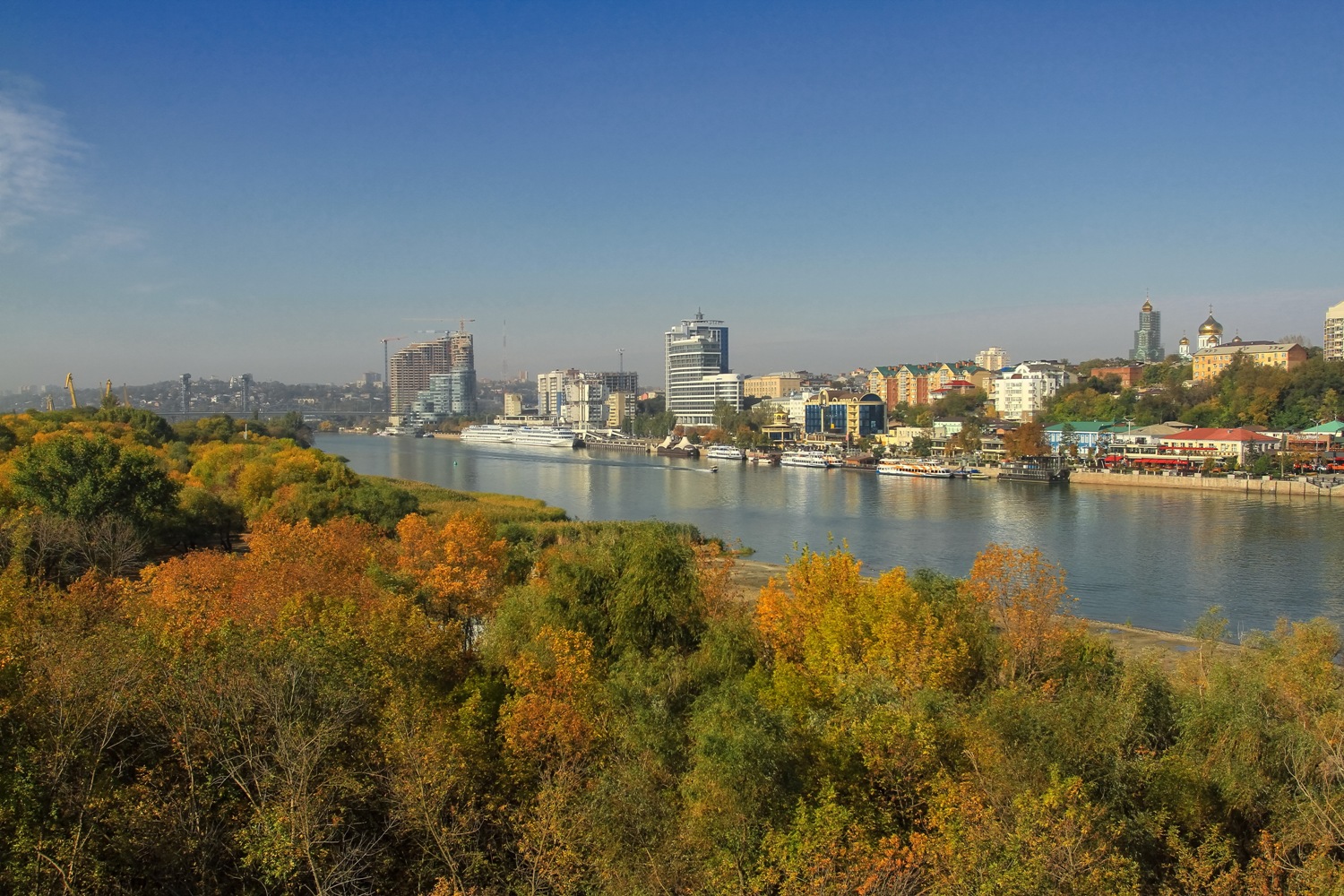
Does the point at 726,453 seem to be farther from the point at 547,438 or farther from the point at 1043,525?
the point at 1043,525

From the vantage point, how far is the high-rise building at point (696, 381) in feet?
103

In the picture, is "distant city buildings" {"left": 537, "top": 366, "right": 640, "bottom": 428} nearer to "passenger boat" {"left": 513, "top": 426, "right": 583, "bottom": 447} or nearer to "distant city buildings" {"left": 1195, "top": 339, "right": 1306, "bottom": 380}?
"passenger boat" {"left": 513, "top": 426, "right": 583, "bottom": 447}

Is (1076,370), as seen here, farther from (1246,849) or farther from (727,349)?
(1246,849)

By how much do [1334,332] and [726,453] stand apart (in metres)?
14.2

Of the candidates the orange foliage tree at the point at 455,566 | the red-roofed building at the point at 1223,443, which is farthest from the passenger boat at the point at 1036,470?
the orange foliage tree at the point at 455,566

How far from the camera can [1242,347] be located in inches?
835

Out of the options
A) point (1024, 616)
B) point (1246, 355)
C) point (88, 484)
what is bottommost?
point (1024, 616)

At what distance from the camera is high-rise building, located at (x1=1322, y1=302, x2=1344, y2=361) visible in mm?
22156

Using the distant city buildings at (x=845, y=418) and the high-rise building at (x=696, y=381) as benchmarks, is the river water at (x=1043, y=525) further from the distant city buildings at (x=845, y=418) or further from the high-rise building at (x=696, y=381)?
the high-rise building at (x=696, y=381)

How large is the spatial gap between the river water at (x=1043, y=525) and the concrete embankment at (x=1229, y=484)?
367 mm

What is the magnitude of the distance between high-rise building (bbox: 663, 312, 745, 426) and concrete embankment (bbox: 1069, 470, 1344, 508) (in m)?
15.9

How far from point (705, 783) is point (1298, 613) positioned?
5.22 meters

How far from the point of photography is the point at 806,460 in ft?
63.0

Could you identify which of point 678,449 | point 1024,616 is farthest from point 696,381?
point 1024,616
